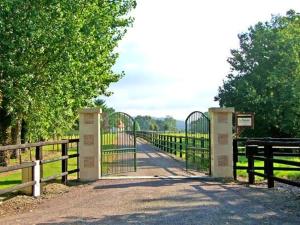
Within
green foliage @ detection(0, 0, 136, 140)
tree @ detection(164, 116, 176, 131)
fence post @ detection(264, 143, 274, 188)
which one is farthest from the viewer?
tree @ detection(164, 116, 176, 131)

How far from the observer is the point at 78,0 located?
26000 millimetres

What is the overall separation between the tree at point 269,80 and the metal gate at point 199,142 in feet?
94.1

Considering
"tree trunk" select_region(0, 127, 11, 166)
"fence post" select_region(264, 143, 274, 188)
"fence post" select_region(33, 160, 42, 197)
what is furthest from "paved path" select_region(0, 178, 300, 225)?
"tree trunk" select_region(0, 127, 11, 166)

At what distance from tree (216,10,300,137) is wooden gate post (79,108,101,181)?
107ft

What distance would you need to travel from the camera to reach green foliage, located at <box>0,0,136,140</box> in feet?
77.5

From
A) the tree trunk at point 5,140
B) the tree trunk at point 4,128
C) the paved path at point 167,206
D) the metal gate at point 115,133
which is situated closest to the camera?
the paved path at point 167,206

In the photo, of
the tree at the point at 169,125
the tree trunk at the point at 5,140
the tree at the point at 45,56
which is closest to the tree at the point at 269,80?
the tree at the point at 169,125

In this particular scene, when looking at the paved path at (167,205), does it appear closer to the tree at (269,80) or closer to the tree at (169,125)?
the tree at (269,80)

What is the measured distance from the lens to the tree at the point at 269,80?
159 feet

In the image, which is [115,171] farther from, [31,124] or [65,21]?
[31,124]

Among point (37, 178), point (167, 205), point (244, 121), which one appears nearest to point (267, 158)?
point (167, 205)

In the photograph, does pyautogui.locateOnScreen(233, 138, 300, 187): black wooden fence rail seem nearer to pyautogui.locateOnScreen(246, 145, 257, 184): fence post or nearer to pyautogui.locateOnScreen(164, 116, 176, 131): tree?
→ pyautogui.locateOnScreen(246, 145, 257, 184): fence post

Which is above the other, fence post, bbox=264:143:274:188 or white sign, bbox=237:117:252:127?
white sign, bbox=237:117:252:127

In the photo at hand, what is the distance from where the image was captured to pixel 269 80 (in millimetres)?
49219
